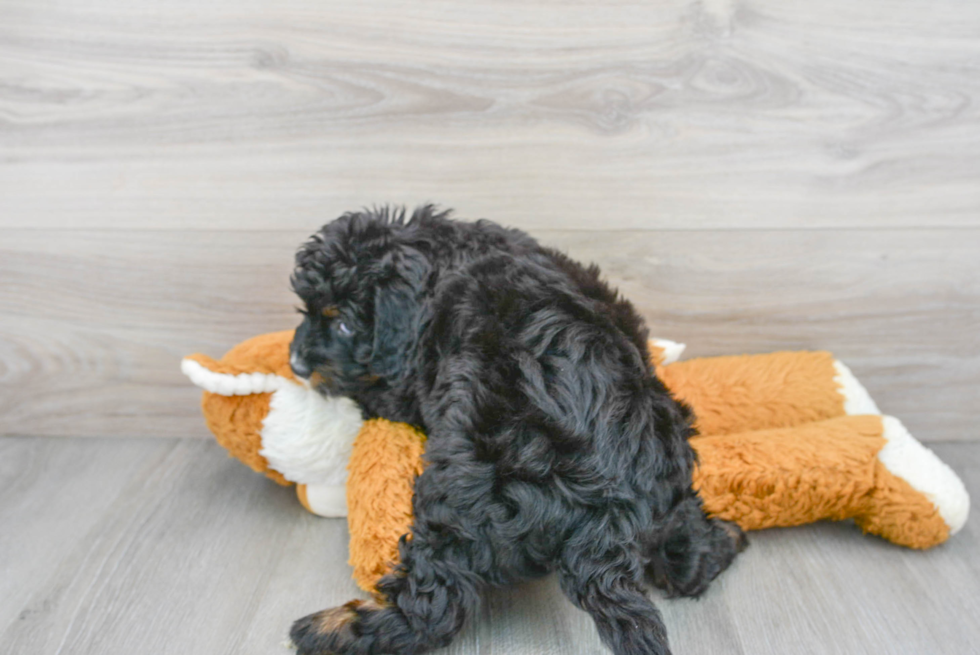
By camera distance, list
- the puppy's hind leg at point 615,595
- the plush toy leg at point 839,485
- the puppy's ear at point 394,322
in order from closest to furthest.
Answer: the puppy's hind leg at point 615,595, the puppy's ear at point 394,322, the plush toy leg at point 839,485

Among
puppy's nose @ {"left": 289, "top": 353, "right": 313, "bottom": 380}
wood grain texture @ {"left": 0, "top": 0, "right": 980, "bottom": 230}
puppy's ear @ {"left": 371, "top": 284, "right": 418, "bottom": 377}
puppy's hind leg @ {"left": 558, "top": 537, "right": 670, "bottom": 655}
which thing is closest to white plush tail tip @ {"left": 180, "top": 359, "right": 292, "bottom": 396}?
puppy's nose @ {"left": 289, "top": 353, "right": 313, "bottom": 380}

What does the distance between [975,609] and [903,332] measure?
Answer: 0.65 meters

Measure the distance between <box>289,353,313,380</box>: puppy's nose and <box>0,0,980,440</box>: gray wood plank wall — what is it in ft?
1.44

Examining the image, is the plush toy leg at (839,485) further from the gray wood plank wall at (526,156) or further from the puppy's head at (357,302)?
the puppy's head at (357,302)

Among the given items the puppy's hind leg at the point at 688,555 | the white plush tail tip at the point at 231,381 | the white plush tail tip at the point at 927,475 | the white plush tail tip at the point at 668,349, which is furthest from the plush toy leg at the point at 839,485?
the white plush tail tip at the point at 231,381

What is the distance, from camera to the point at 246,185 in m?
1.52

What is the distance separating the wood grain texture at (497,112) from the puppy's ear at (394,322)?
456 millimetres

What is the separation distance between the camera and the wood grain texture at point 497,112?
143cm

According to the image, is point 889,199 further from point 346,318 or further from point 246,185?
point 246,185

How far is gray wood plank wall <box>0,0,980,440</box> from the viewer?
1.44 m

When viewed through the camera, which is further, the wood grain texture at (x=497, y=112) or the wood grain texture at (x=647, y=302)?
the wood grain texture at (x=647, y=302)

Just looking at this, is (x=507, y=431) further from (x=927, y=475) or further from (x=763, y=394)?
(x=927, y=475)

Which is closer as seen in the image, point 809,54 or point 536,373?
point 536,373

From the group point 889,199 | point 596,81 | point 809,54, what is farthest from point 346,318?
point 889,199
